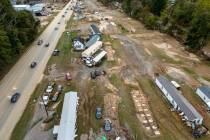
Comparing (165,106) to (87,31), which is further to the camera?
(87,31)

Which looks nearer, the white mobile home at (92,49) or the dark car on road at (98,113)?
the dark car on road at (98,113)

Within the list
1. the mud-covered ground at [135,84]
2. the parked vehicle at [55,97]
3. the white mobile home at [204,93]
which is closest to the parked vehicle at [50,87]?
the parked vehicle at [55,97]

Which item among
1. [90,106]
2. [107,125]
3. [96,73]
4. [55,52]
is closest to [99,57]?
[96,73]

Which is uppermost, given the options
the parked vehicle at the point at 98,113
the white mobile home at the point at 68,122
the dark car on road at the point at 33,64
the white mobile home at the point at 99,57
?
the white mobile home at the point at 68,122

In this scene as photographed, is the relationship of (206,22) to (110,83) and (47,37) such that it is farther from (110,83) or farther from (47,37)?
(47,37)

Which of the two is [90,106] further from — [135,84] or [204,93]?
[204,93]

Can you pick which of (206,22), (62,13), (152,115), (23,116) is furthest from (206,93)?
(62,13)

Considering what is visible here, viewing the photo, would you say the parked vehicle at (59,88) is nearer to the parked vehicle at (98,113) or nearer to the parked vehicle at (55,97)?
the parked vehicle at (55,97)
